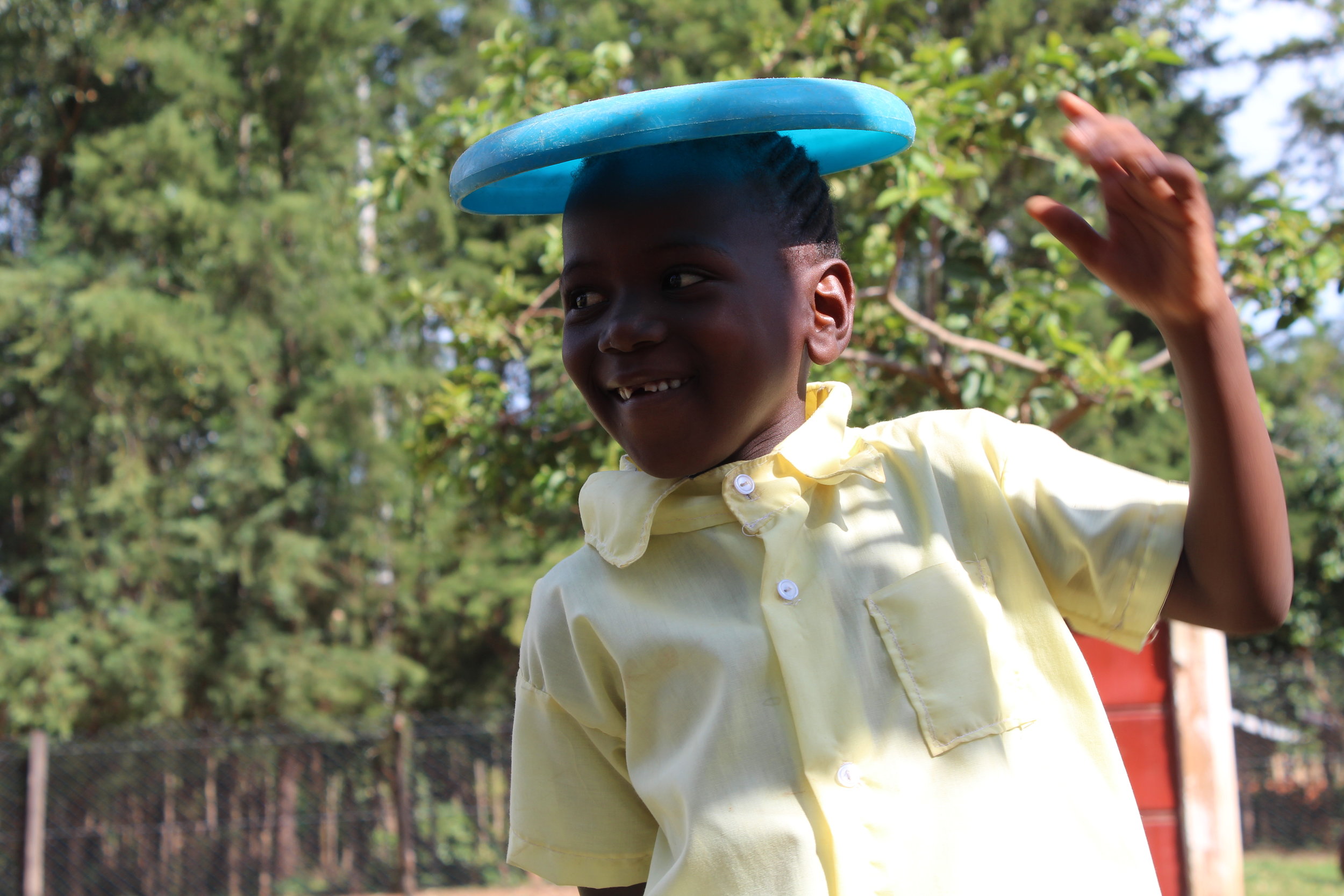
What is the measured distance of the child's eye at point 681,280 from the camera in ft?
3.92

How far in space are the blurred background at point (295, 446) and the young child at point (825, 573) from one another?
755 centimetres

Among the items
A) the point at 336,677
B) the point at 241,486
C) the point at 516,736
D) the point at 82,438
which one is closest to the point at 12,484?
the point at 82,438

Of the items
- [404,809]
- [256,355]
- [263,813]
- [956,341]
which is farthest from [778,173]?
[256,355]

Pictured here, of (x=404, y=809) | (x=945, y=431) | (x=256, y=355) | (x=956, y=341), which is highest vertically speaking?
(x=256, y=355)

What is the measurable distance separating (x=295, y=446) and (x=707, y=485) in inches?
532

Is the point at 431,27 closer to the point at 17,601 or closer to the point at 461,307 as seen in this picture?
the point at 17,601

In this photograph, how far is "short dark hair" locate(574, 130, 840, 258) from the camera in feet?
4.07

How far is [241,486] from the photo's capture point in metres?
13.2

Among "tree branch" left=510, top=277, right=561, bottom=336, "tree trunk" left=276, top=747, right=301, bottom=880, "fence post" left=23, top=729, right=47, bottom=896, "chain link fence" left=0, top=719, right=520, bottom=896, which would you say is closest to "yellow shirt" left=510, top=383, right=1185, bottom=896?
"tree branch" left=510, top=277, right=561, bottom=336

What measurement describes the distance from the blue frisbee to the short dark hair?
0.10 meters

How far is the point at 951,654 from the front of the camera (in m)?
1.14

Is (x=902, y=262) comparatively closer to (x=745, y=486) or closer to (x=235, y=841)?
(x=745, y=486)

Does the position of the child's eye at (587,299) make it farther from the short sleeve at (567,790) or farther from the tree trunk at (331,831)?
the tree trunk at (331,831)

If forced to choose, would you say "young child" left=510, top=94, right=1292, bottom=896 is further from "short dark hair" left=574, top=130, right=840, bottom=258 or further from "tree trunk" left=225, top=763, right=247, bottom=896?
"tree trunk" left=225, top=763, right=247, bottom=896
